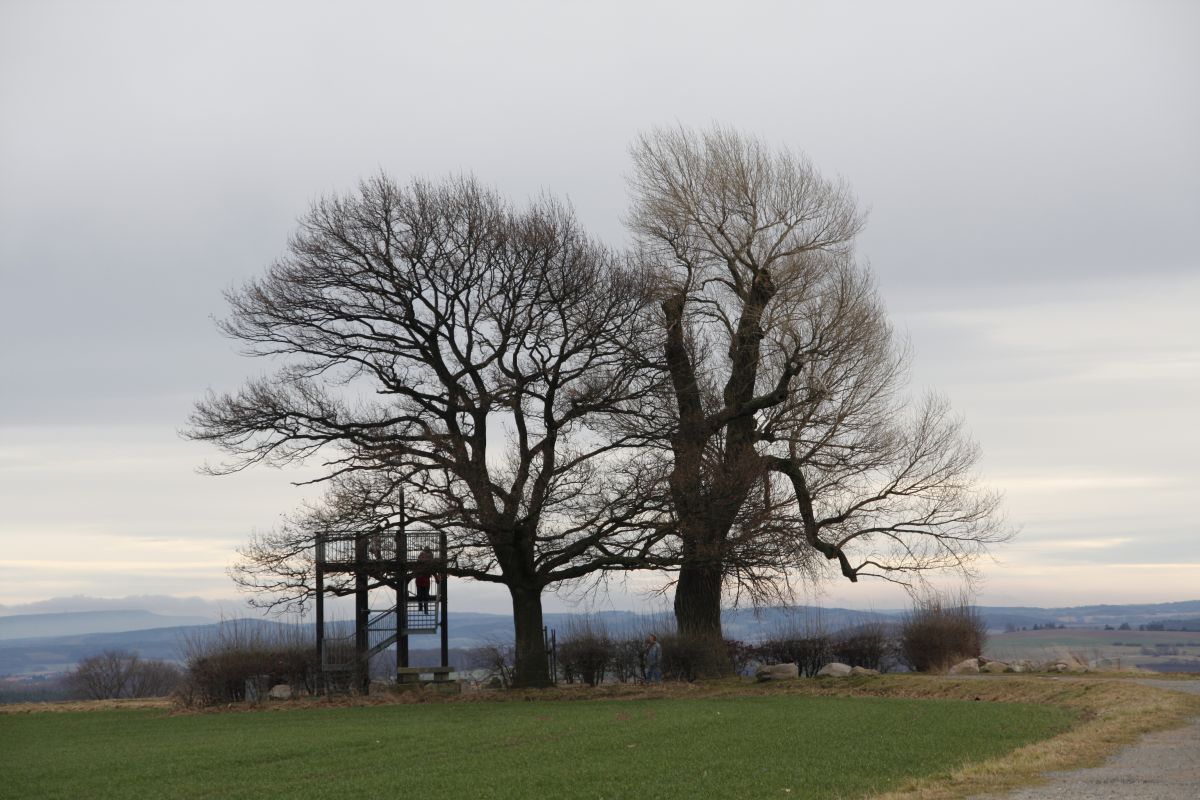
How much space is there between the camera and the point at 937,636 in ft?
107

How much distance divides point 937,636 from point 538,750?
17.9 metres

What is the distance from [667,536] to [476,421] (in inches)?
215

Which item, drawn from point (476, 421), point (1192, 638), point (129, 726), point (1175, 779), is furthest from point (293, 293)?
point (1192, 638)

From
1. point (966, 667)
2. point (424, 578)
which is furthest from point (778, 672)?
point (424, 578)

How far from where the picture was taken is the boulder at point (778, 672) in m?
30.2

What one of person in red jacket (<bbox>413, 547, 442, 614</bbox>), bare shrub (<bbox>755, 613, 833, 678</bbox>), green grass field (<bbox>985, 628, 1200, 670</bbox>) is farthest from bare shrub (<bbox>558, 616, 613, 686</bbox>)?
green grass field (<bbox>985, 628, 1200, 670</bbox>)

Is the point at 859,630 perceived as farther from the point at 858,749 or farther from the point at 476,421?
the point at 858,749

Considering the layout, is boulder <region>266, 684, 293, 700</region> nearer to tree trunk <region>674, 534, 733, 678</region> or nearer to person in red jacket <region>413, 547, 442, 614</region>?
person in red jacket <region>413, 547, 442, 614</region>

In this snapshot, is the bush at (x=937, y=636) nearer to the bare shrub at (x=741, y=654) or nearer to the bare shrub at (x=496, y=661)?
the bare shrub at (x=741, y=654)

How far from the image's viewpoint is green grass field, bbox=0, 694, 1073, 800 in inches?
566

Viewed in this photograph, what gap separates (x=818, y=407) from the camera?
32.6 metres

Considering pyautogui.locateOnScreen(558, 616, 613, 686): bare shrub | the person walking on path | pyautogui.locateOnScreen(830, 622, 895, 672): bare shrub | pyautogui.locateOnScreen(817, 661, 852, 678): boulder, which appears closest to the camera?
pyautogui.locateOnScreen(817, 661, 852, 678): boulder

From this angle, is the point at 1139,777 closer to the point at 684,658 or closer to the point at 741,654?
the point at 684,658

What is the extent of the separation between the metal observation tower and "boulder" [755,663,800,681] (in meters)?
7.75
